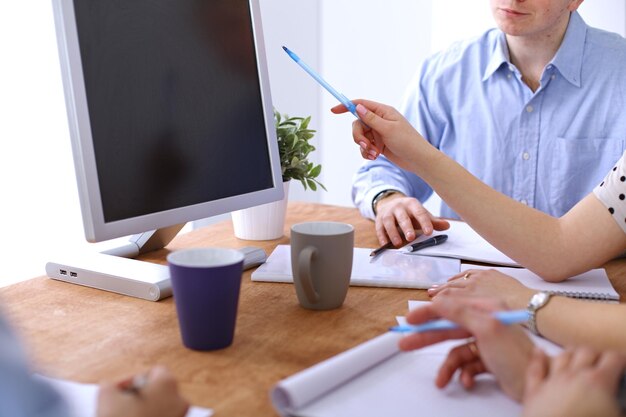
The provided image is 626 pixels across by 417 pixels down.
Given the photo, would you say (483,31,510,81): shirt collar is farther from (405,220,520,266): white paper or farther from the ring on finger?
the ring on finger

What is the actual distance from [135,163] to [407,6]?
8.14 ft

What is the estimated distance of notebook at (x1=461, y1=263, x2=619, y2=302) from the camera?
1111 millimetres

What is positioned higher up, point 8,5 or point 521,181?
point 8,5

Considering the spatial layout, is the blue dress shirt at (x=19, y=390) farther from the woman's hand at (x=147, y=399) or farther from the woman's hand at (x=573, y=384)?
the woman's hand at (x=573, y=384)

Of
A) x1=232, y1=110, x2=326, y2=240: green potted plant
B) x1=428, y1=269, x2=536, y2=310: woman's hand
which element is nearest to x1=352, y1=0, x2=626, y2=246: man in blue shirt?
x1=232, y1=110, x2=326, y2=240: green potted plant

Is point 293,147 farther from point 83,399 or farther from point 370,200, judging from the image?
point 83,399

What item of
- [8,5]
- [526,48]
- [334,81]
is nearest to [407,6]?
[334,81]

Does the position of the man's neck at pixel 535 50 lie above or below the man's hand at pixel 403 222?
above

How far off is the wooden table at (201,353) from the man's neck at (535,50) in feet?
2.81

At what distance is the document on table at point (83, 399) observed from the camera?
707 millimetres

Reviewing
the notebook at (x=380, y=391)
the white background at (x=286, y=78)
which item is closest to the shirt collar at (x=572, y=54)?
the white background at (x=286, y=78)

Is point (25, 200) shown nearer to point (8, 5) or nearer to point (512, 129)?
point (8, 5)

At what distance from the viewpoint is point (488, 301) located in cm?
79

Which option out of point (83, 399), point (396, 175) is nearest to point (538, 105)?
point (396, 175)
